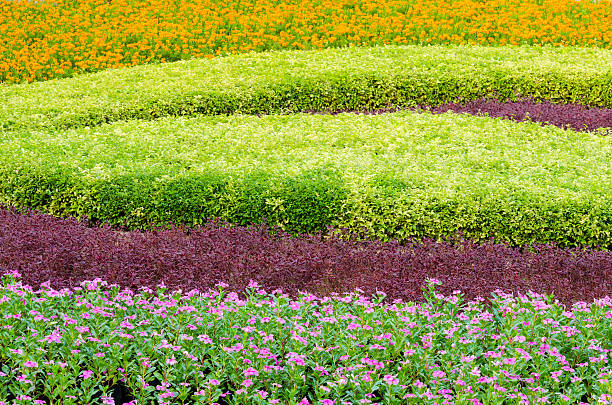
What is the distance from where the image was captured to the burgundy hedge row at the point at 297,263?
17.9 ft

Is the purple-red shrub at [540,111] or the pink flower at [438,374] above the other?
the pink flower at [438,374]

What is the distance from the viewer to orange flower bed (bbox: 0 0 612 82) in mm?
13523

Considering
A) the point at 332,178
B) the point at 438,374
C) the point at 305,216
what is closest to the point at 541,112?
the point at 332,178

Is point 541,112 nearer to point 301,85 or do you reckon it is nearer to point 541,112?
point 541,112

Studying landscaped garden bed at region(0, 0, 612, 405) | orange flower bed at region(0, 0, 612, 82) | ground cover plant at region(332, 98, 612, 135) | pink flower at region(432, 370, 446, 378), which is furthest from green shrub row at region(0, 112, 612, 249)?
orange flower bed at region(0, 0, 612, 82)

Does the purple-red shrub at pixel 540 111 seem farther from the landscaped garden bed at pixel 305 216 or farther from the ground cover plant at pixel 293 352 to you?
the ground cover plant at pixel 293 352

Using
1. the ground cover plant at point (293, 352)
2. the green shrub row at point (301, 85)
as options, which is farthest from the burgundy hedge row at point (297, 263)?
the green shrub row at point (301, 85)

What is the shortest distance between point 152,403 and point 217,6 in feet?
43.5

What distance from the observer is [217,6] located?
621 inches

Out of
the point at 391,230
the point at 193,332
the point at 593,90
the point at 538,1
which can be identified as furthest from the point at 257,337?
the point at 538,1

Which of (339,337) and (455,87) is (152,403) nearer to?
(339,337)

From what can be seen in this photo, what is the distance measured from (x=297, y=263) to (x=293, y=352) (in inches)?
75.6

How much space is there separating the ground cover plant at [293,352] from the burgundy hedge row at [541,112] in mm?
5853

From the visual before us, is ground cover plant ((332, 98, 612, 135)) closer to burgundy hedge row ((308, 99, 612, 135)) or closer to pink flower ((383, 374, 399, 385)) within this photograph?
burgundy hedge row ((308, 99, 612, 135))
